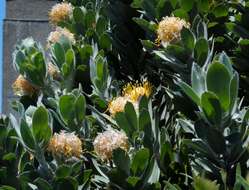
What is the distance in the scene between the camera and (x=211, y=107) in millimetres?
1933

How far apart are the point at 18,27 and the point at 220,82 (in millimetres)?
3002

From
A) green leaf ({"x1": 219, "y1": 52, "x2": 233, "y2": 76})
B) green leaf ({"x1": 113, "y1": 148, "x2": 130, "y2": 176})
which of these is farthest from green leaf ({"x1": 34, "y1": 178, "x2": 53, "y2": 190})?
green leaf ({"x1": 219, "y1": 52, "x2": 233, "y2": 76})

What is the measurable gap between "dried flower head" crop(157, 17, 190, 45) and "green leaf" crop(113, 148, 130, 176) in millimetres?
452

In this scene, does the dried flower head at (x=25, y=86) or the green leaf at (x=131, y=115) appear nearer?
the green leaf at (x=131, y=115)

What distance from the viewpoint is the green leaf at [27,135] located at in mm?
2180

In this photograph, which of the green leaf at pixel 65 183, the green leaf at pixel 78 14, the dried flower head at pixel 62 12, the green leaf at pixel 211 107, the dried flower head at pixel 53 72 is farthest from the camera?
the dried flower head at pixel 62 12

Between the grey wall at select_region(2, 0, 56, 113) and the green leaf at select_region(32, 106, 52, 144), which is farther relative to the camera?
the grey wall at select_region(2, 0, 56, 113)

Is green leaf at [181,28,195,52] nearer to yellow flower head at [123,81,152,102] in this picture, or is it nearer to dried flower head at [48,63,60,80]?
yellow flower head at [123,81,152,102]

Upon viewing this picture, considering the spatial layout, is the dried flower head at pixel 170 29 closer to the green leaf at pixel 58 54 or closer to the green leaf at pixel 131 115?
the green leaf at pixel 131 115

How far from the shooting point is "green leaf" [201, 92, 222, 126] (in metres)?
1.91

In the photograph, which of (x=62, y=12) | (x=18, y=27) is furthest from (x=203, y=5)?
(x=18, y=27)

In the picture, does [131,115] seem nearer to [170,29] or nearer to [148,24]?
[170,29]

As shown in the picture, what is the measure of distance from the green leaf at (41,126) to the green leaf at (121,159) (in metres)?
0.29

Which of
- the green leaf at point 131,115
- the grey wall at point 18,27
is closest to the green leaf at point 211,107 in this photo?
the green leaf at point 131,115
